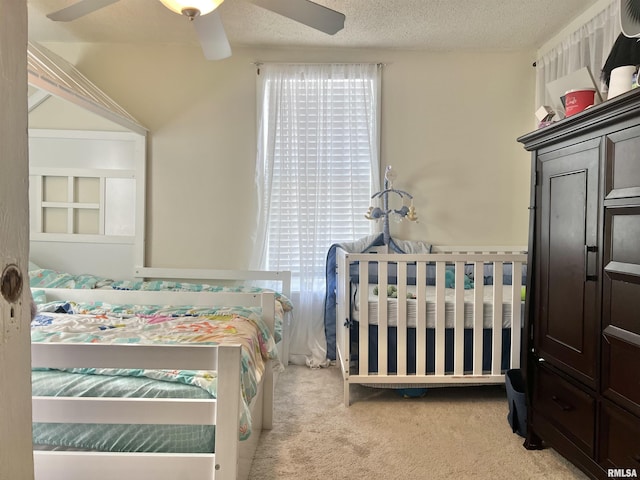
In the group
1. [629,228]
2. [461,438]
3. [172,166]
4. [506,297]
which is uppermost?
[172,166]

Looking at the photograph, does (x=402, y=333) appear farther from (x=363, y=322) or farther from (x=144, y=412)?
(x=144, y=412)

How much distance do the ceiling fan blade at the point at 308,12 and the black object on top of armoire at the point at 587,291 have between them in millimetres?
960

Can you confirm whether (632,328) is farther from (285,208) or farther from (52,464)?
(285,208)

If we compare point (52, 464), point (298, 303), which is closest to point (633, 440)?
point (52, 464)

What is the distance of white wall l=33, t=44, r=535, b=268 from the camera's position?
3020 millimetres

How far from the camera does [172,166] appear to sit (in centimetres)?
305

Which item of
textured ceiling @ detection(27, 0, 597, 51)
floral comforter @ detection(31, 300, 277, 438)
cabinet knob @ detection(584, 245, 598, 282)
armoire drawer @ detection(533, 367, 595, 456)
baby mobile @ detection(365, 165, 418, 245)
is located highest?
textured ceiling @ detection(27, 0, 597, 51)

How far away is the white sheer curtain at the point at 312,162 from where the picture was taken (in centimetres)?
297

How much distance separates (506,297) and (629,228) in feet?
3.96

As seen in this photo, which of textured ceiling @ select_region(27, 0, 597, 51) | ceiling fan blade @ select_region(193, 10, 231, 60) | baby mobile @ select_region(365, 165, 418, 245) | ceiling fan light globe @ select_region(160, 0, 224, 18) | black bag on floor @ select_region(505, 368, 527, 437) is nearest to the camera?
ceiling fan light globe @ select_region(160, 0, 224, 18)

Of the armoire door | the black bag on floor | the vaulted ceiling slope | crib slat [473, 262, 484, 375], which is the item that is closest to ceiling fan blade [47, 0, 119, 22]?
the vaulted ceiling slope

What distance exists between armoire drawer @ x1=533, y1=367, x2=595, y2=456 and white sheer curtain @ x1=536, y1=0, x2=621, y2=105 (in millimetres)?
1762

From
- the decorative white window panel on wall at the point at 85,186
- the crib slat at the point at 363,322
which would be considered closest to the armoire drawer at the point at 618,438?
the crib slat at the point at 363,322

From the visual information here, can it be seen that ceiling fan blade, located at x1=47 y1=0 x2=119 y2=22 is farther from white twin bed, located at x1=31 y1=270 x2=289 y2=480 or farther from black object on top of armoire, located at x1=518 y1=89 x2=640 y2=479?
black object on top of armoire, located at x1=518 y1=89 x2=640 y2=479
